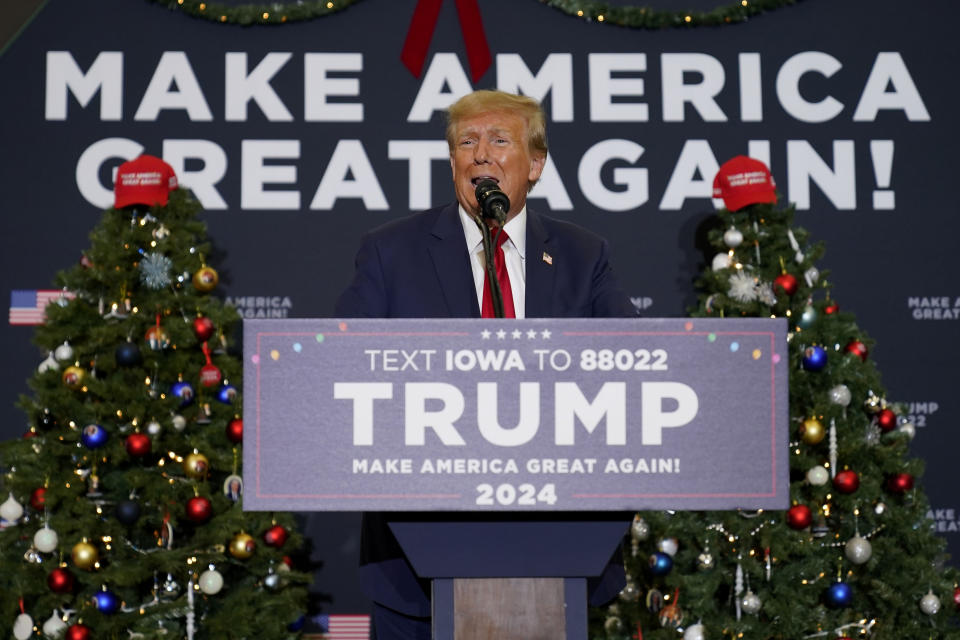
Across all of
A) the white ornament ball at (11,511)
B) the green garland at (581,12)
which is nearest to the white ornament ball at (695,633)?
A: the white ornament ball at (11,511)

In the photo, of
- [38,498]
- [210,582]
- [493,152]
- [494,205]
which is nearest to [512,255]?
[493,152]

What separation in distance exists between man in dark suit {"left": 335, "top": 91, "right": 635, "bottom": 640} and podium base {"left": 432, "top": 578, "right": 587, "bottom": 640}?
1.47 feet

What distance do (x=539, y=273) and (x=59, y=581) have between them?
97.7 inches

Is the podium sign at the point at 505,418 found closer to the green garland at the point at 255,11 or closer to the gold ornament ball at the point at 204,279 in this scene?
the gold ornament ball at the point at 204,279

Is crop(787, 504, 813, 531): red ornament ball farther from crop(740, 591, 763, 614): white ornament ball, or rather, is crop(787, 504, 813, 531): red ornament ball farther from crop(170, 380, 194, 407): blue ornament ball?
crop(170, 380, 194, 407): blue ornament ball

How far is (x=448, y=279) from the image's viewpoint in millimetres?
2295

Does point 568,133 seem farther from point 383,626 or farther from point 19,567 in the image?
point 383,626

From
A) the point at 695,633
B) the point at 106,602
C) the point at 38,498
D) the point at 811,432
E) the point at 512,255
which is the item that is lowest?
the point at 695,633

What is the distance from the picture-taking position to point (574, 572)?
1688 millimetres

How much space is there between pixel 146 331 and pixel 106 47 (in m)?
1.68

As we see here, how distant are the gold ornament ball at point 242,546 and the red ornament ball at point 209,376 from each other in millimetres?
539

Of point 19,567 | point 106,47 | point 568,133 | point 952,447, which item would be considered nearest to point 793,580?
point 952,447

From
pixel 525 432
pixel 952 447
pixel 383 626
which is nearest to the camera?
pixel 525 432

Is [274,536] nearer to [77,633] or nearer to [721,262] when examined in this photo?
[77,633]
